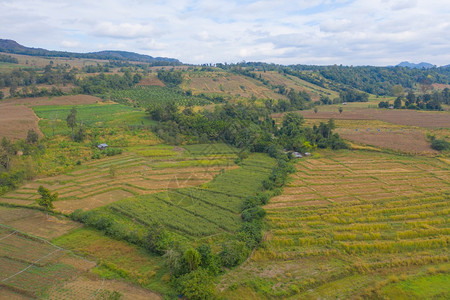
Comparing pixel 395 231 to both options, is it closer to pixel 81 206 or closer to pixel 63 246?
pixel 63 246

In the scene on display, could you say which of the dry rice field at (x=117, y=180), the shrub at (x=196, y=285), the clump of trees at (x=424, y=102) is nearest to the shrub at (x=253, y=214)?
the shrub at (x=196, y=285)

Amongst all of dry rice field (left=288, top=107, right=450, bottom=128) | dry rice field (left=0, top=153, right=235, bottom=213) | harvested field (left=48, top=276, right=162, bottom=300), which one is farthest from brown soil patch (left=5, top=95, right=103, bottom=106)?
harvested field (left=48, top=276, right=162, bottom=300)

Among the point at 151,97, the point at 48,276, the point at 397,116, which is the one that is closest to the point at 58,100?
the point at 151,97

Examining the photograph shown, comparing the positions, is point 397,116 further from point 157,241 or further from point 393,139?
point 157,241

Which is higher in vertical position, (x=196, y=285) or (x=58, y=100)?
(x=58, y=100)

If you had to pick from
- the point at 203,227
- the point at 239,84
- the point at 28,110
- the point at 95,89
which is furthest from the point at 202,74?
the point at 203,227

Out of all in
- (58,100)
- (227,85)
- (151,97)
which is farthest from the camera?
(227,85)
